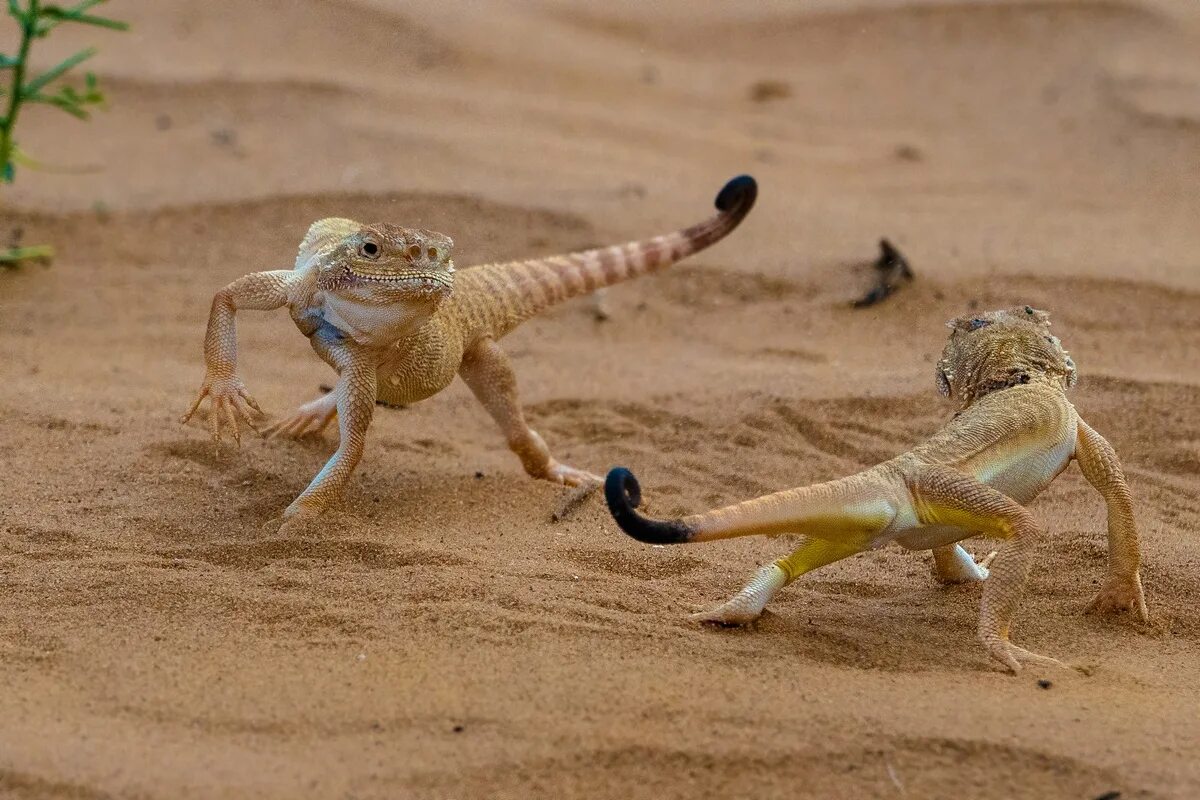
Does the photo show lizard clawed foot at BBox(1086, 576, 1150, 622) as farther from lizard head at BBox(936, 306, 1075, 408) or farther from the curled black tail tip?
the curled black tail tip

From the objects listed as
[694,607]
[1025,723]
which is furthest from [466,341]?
[1025,723]

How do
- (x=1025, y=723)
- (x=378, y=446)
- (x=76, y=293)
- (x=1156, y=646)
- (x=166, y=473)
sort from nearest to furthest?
(x=1025, y=723), (x=1156, y=646), (x=166, y=473), (x=378, y=446), (x=76, y=293)

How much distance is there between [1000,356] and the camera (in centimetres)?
459

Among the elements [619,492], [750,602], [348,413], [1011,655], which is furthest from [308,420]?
[1011,655]

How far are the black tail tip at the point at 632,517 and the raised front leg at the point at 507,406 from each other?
6.54ft

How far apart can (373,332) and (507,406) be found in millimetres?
849

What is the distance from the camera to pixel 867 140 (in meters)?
11.5

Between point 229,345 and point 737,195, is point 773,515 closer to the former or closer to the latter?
point 229,345

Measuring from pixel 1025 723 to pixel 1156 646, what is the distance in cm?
96

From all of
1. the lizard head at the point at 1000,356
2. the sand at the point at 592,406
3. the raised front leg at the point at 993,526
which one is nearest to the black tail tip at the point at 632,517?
the sand at the point at 592,406

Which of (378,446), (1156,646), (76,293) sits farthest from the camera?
(76,293)

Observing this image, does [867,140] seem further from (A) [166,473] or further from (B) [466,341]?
(A) [166,473]

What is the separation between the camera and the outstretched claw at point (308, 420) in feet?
19.3

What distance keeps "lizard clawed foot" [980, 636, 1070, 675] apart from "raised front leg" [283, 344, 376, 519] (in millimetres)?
2351
